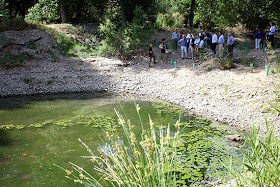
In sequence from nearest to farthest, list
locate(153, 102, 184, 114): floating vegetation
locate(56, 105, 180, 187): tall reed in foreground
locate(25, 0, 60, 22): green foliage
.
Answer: locate(56, 105, 180, 187): tall reed in foreground < locate(153, 102, 184, 114): floating vegetation < locate(25, 0, 60, 22): green foliage

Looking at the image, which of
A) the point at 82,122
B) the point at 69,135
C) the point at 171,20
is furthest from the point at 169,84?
the point at 171,20

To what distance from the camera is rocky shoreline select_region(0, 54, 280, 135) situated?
785 centimetres

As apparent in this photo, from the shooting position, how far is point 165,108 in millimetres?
9211

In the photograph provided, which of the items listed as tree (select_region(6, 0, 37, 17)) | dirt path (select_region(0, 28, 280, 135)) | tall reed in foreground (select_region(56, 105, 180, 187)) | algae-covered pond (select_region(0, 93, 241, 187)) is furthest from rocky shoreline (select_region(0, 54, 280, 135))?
tree (select_region(6, 0, 37, 17))

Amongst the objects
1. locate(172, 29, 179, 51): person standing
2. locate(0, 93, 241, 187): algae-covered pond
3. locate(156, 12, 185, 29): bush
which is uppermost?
locate(156, 12, 185, 29): bush

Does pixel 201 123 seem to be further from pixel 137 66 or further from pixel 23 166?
pixel 137 66

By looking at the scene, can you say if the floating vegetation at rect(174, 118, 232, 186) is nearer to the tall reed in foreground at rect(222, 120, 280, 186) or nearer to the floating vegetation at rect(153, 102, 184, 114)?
the tall reed in foreground at rect(222, 120, 280, 186)

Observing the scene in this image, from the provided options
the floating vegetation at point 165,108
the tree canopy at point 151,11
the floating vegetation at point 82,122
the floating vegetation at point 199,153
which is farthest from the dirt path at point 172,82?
the tree canopy at point 151,11

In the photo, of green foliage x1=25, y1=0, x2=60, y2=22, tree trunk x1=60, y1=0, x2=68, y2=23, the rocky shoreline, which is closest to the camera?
the rocky shoreline

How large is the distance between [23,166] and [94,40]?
13276 millimetres

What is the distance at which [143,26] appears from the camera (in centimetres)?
1556

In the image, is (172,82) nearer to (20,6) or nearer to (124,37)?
(124,37)

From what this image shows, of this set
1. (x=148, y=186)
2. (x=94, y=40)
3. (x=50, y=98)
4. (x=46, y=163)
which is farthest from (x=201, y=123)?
(x=94, y=40)

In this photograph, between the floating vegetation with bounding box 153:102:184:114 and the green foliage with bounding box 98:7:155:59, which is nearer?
the floating vegetation with bounding box 153:102:184:114
